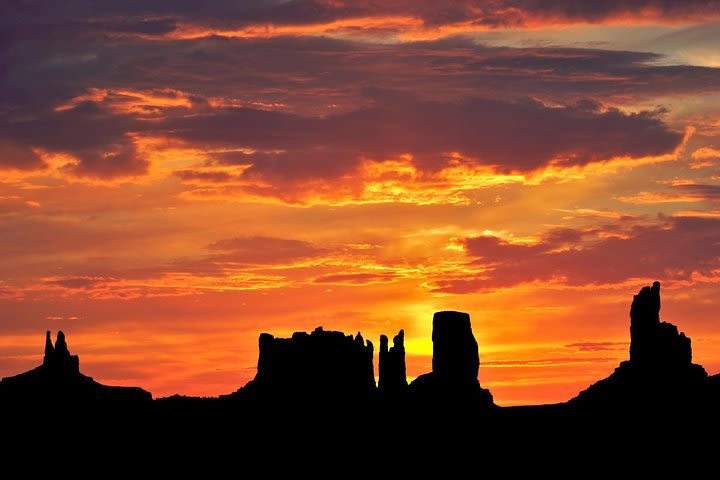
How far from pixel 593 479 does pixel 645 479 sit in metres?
8.25

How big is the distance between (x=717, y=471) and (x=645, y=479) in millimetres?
10816

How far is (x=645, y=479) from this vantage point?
196125mm

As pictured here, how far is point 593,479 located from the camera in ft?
656

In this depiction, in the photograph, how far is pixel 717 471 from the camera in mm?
193000

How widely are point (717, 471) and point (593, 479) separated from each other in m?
19.0
